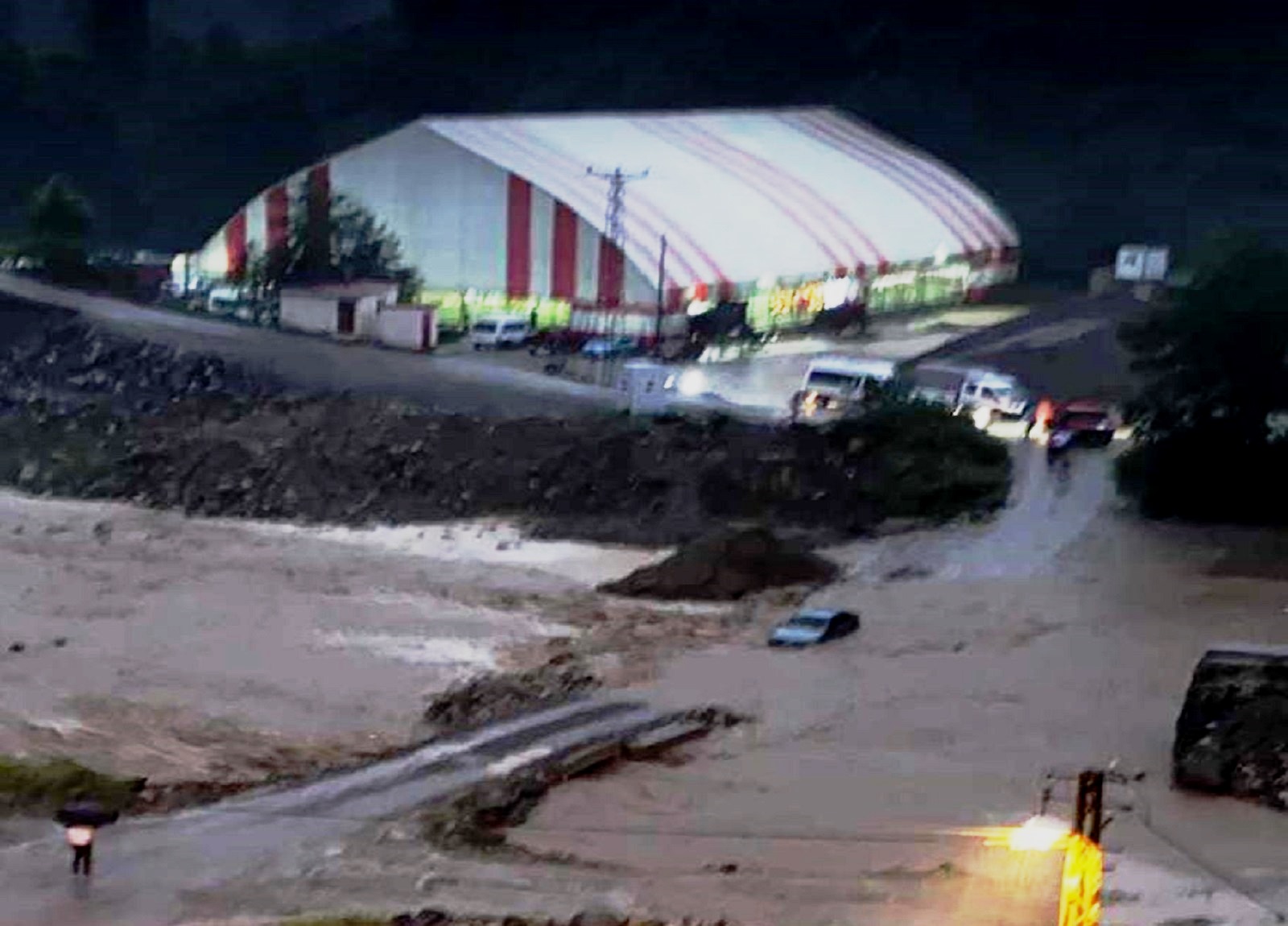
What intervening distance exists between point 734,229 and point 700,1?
50.6ft

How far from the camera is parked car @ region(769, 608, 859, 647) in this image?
17578mm

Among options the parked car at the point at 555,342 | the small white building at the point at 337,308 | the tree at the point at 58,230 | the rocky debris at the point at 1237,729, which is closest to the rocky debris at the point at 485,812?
the rocky debris at the point at 1237,729

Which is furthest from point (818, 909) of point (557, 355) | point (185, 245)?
point (185, 245)

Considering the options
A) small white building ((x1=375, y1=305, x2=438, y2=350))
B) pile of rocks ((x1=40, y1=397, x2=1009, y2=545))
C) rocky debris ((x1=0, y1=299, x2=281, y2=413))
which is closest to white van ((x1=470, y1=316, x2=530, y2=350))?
small white building ((x1=375, y1=305, x2=438, y2=350))

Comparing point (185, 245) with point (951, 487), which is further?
point (185, 245)

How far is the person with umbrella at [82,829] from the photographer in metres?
10.5

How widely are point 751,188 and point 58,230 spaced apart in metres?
10.6

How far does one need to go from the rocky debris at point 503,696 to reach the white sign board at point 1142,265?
22.6 metres

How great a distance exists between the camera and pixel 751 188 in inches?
1353

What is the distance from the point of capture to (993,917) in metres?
10.2

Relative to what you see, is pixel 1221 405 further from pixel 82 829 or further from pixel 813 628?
pixel 82 829

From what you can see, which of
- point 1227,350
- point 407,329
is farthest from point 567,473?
point 1227,350

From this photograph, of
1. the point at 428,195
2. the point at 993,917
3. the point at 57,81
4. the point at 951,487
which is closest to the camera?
the point at 993,917

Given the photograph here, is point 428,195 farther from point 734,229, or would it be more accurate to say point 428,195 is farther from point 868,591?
point 868,591
